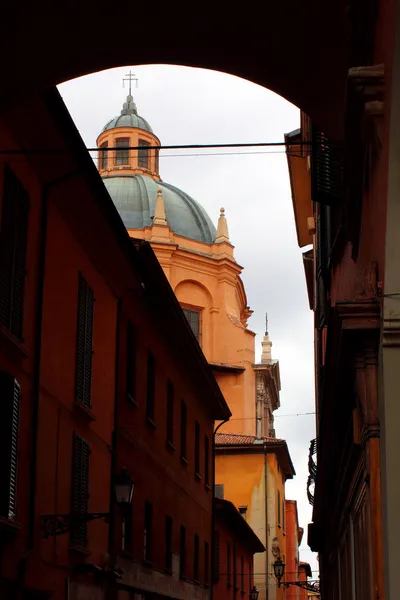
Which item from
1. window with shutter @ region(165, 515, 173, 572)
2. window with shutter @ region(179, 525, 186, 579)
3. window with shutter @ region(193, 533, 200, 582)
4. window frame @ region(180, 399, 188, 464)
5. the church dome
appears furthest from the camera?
the church dome

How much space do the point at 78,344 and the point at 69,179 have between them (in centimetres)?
238

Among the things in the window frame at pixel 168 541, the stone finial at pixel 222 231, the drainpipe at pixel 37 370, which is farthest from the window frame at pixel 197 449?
the stone finial at pixel 222 231

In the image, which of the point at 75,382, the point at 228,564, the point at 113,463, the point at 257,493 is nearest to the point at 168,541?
the point at 113,463

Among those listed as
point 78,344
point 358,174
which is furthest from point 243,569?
point 358,174

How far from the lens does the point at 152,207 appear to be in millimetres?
62031

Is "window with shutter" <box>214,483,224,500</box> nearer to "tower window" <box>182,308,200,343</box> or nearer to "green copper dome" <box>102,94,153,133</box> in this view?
"tower window" <box>182,308,200,343</box>

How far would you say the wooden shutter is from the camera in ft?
39.0

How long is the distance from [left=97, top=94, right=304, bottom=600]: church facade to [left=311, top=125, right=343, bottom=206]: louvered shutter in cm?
3935

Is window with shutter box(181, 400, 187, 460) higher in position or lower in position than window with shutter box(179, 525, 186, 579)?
higher

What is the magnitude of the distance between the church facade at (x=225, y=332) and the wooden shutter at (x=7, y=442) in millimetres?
39250

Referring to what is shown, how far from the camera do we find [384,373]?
710 centimetres

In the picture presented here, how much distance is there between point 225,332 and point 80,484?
43.2 metres

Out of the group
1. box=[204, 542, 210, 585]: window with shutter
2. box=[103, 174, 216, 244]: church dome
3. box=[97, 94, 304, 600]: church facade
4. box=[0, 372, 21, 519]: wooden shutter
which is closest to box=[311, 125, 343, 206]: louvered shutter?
box=[0, 372, 21, 519]: wooden shutter

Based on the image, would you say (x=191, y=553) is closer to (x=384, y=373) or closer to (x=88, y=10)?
(x=88, y=10)
